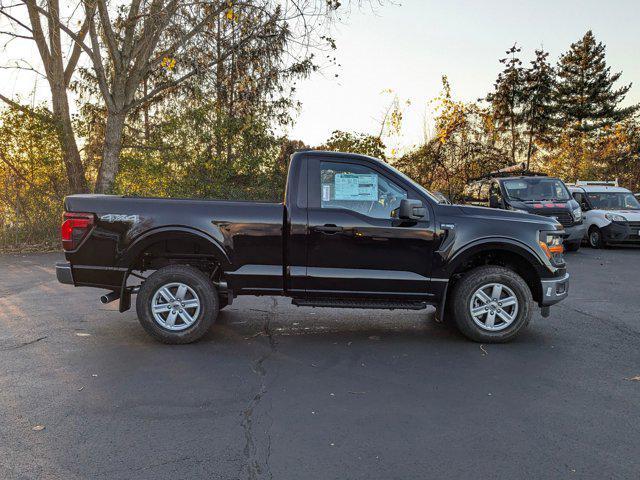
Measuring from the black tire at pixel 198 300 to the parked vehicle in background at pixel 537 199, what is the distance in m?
10.4

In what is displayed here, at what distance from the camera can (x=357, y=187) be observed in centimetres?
563

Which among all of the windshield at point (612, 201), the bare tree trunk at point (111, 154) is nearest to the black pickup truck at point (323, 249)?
the bare tree trunk at point (111, 154)

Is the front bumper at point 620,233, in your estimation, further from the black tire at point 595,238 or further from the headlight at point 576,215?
the headlight at point 576,215

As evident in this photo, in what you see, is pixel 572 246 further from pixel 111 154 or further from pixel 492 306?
pixel 111 154

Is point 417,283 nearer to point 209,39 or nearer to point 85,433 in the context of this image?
point 85,433

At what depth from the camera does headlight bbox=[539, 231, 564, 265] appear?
18.5 ft

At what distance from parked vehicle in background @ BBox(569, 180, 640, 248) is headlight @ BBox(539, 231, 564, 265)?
445 inches

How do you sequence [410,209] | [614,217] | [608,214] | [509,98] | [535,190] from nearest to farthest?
[410,209] → [535,190] → [614,217] → [608,214] → [509,98]

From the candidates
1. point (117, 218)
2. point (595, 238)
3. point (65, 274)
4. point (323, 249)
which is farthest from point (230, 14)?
point (595, 238)

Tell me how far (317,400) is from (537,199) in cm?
1249

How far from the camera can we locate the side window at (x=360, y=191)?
18.3 feet

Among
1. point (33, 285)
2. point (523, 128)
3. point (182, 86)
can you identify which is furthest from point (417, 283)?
point (523, 128)

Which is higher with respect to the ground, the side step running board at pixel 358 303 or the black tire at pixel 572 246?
the side step running board at pixel 358 303

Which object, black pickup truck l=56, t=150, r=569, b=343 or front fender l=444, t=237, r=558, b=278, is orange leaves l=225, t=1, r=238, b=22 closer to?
black pickup truck l=56, t=150, r=569, b=343
